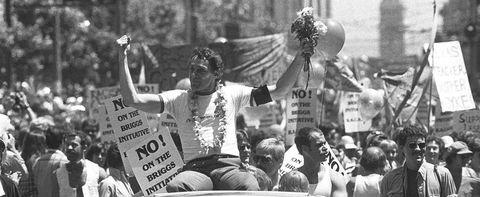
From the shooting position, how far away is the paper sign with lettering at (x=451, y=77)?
1362cm

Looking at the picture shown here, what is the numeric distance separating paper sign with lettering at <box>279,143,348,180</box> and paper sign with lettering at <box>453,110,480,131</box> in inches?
163

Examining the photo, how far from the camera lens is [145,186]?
9.64 metres

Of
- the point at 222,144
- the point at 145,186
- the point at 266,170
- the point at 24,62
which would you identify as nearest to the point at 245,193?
the point at 222,144

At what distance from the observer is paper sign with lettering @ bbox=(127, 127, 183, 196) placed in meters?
9.70

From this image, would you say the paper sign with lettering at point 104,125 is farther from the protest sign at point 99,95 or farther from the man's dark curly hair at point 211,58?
the man's dark curly hair at point 211,58

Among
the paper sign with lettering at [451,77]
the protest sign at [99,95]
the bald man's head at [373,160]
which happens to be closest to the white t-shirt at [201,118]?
the bald man's head at [373,160]

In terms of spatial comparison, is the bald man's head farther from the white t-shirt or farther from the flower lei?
the flower lei

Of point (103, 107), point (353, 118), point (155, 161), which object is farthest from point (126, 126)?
point (353, 118)

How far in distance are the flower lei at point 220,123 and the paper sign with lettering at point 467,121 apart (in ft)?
22.2

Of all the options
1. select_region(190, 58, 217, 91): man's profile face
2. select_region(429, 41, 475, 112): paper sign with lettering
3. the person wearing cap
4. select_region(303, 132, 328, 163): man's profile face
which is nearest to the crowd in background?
the person wearing cap

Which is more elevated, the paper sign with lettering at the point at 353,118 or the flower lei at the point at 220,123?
the flower lei at the point at 220,123

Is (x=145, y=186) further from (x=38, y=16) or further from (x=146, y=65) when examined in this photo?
(x=38, y=16)

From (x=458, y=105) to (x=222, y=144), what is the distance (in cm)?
570

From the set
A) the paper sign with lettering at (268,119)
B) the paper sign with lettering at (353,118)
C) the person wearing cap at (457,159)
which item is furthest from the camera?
the paper sign with lettering at (268,119)
